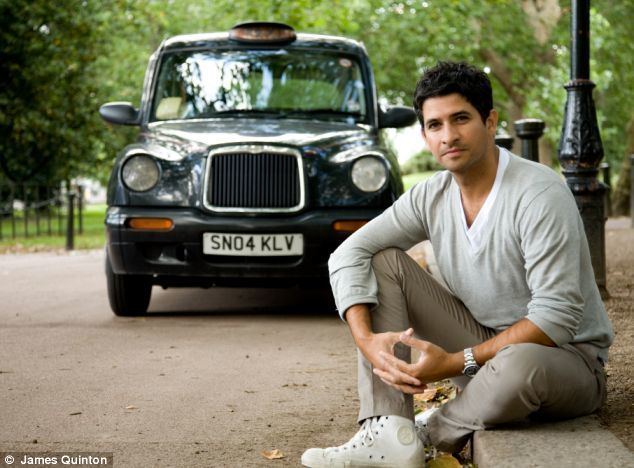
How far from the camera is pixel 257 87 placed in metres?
8.46

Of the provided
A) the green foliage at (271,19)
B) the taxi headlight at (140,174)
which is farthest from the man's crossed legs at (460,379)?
the green foliage at (271,19)

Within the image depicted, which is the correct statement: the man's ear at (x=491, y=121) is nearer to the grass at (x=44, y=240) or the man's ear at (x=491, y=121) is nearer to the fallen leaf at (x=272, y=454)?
the fallen leaf at (x=272, y=454)

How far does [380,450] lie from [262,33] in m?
5.71

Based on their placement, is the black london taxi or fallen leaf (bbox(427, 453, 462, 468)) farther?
the black london taxi

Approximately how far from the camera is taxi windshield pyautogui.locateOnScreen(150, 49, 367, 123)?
8.37 m

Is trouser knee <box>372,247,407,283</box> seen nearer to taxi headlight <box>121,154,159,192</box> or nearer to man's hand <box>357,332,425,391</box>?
man's hand <box>357,332,425,391</box>

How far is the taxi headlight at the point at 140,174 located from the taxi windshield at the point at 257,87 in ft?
3.10

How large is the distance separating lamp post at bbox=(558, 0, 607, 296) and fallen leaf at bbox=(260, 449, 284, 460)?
3948mm

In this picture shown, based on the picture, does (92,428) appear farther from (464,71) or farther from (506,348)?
(464,71)

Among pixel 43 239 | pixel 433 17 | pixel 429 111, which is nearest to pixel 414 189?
pixel 429 111

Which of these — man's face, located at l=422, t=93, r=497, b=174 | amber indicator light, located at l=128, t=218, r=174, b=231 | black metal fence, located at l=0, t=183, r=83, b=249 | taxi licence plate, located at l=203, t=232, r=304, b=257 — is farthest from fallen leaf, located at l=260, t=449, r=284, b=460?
black metal fence, located at l=0, t=183, r=83, b=249

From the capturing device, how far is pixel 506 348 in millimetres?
3498

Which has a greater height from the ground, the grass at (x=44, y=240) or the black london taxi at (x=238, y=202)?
the black london taxi at (x=238, y=202)

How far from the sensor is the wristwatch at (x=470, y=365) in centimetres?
360
